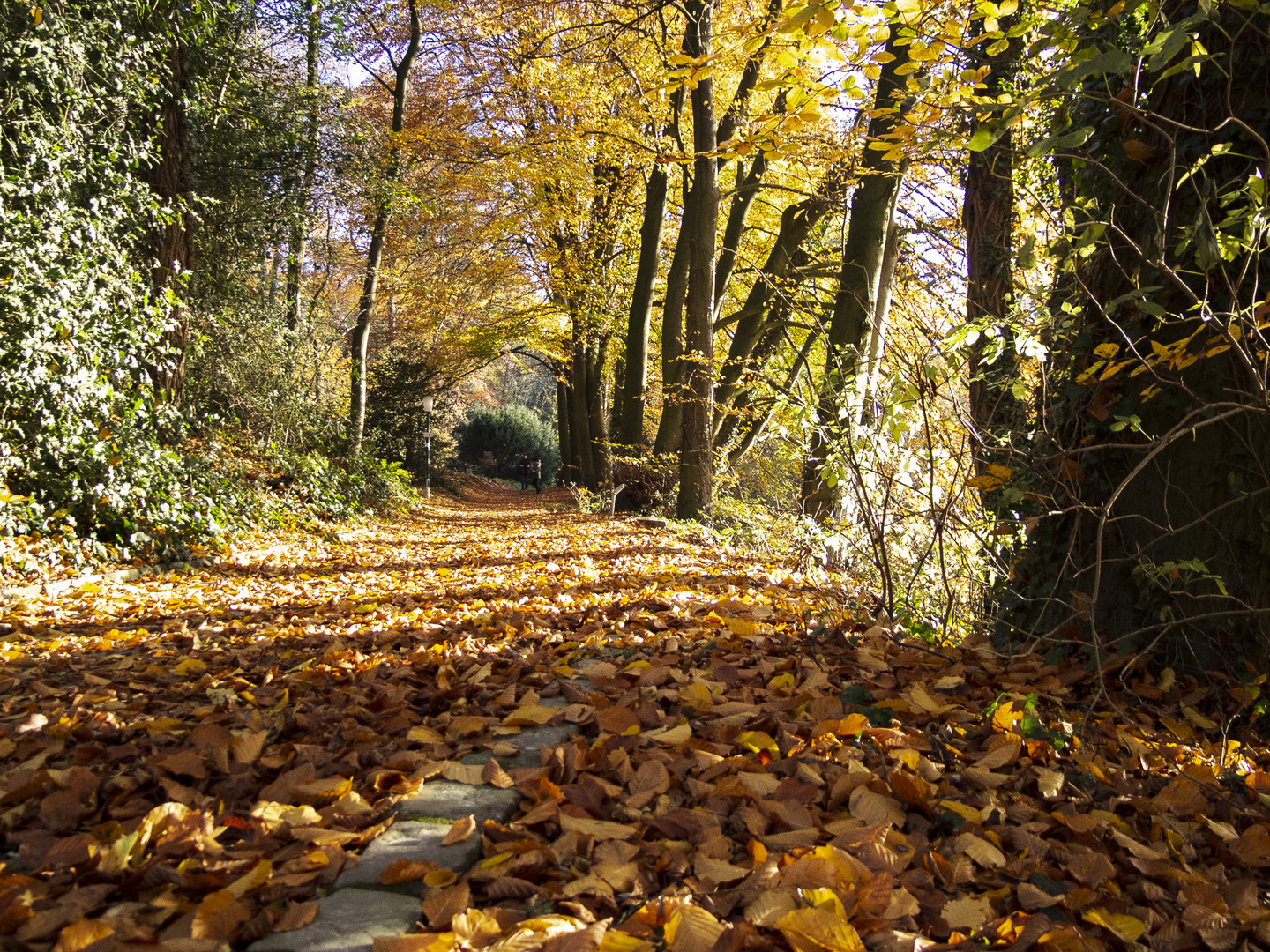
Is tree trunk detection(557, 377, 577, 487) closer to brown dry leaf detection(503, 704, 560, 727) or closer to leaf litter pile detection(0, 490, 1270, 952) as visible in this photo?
leaf litter pile detection(0, 490, 1270, 952)

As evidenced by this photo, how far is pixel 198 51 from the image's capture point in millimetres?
7785

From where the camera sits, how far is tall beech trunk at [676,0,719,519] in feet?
29.1

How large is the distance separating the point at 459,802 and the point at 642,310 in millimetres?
11124

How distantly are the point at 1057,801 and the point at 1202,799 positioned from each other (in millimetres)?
A: 398

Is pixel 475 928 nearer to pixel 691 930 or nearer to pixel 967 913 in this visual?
pixel 691 930

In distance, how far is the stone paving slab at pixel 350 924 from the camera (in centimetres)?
127

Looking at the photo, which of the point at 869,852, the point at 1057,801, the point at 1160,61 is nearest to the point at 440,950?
the point at 869,852

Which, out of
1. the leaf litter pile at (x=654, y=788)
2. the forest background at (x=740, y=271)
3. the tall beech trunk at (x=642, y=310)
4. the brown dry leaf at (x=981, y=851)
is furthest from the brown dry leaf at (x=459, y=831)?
the tall beech trunk at (x=642, y=310)

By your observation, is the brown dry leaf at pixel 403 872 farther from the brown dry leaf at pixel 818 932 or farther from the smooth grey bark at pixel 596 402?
the smooth grey bark at pixel 596 402

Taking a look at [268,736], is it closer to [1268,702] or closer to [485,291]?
[1268,702]

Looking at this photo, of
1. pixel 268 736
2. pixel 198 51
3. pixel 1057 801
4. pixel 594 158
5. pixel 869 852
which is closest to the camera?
pixel 869 852

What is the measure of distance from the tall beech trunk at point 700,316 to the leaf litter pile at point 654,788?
18.6 ft

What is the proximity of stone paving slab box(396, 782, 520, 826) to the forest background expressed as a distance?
1.80 m

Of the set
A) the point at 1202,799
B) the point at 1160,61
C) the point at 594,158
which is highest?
the point at 594,158
